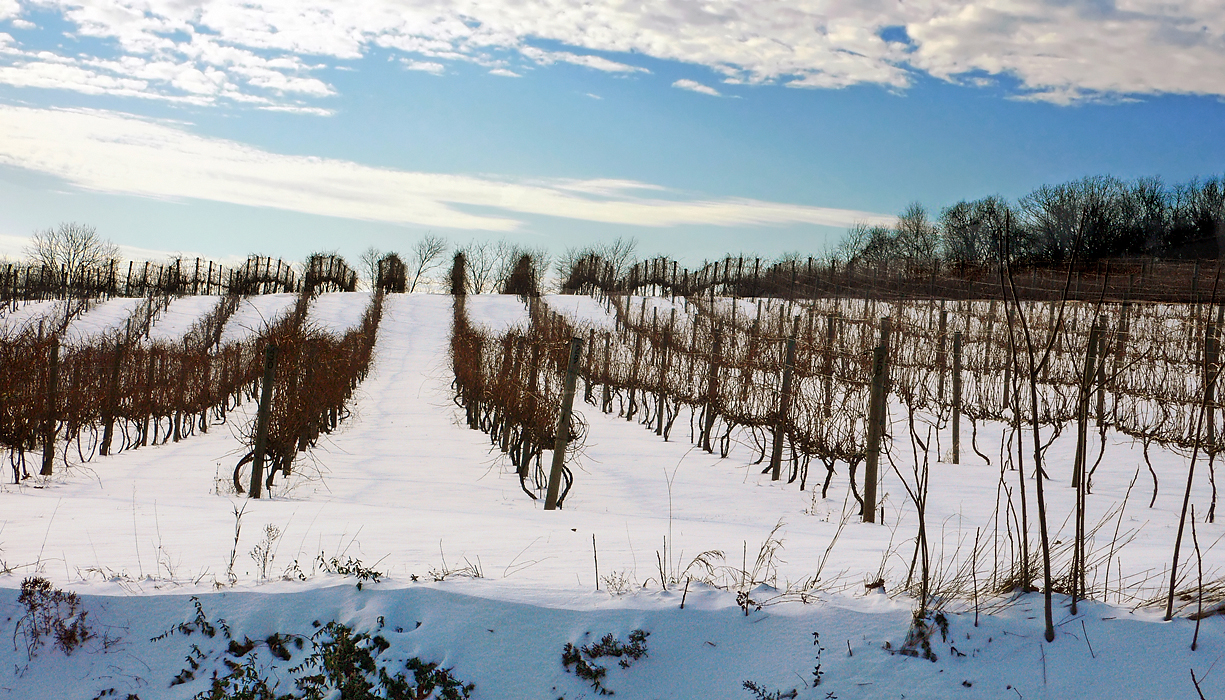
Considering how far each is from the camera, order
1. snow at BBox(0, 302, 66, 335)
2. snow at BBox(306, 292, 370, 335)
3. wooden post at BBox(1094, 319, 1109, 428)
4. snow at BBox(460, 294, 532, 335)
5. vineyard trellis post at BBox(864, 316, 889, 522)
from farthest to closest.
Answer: snow at BBox(460, 294, 532, 335) → snow at BBox(306, 292, 370, 335) → snow at BBox(0, 302, 66, 335) → vineyard trellis post at BBox(864, 316, 889, 522) → wooden post at BBox(1094, 319, 1109, 428)

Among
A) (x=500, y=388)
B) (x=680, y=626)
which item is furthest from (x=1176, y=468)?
(x=680, y=626)

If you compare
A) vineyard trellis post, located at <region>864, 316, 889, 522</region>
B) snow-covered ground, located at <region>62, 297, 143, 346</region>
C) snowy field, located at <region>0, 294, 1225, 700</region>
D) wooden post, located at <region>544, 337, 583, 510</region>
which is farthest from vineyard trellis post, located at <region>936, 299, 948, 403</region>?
snow-covered ground, located at <region>62, 297, 143, 346</region>

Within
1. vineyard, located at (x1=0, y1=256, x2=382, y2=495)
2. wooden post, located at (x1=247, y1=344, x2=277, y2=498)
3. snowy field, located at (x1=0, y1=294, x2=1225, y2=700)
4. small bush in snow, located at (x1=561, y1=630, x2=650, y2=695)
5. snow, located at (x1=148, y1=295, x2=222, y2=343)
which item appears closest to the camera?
snowy field, located at (x1=0, y1=294, x2=1225, y2=700)

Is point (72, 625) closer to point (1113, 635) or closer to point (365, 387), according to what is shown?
point (1113, 635)

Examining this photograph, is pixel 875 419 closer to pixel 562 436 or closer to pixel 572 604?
pixel 562 436

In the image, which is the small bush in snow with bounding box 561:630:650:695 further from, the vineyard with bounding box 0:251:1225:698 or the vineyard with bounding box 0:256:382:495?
the vineyard with bounding box 0:256:382:495

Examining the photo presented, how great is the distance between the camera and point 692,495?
32.3 feet

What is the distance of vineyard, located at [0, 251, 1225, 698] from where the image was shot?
317 cm

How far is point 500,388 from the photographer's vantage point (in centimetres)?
1404

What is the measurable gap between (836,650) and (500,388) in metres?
11.3

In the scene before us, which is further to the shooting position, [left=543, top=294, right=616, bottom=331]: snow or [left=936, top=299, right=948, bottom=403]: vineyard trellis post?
[left=543, top=294, right=616, bottom=331]: snow

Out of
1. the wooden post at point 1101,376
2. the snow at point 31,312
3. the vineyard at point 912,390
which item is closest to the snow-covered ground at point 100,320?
the snow at point 31,312

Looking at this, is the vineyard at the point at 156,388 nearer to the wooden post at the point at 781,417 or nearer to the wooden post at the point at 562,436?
the wooden post at the point at 562,436

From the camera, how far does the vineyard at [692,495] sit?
3.17m
